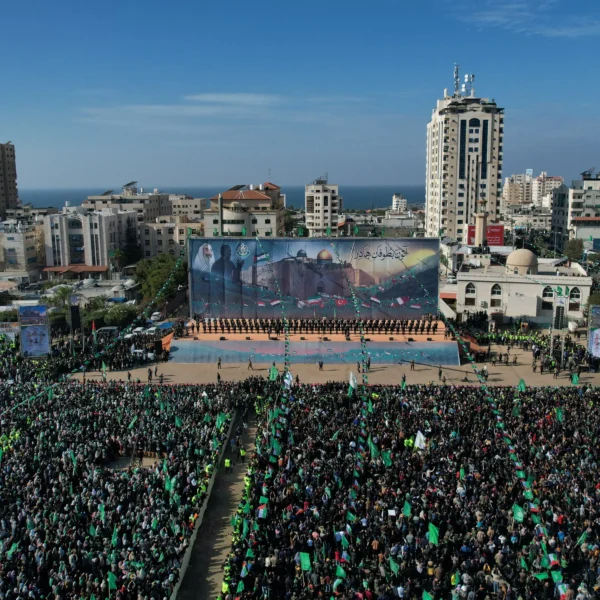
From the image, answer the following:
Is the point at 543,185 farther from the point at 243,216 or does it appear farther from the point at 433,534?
the point at 433,534

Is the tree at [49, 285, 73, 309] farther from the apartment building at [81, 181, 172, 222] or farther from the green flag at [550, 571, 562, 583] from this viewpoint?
the green flag at [550, 571, 562, 583]

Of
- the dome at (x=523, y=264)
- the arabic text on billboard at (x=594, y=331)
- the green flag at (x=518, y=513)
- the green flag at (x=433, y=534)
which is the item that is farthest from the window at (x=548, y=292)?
the green flag at (x=433, y=534)

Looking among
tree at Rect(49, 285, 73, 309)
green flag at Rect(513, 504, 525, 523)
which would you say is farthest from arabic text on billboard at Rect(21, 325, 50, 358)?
green flag at Rect(513, 504, 525, 523)

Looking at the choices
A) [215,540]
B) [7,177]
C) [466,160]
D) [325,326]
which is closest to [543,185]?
[466,160]

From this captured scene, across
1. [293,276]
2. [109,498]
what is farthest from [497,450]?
[293,276]

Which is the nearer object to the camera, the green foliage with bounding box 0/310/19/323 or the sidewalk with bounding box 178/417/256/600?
the sidewalk with bounding box 178/417/256/600

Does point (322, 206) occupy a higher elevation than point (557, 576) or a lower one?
higher

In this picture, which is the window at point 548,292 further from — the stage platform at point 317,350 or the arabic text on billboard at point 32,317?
the arabic text on billboard at point 32,317
